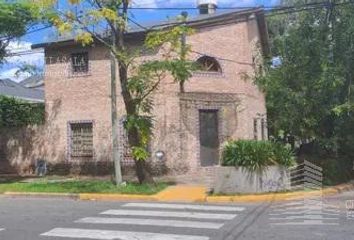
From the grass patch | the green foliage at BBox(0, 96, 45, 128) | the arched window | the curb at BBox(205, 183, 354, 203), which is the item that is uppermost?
the arched window

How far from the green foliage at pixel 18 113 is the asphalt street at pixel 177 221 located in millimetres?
9522

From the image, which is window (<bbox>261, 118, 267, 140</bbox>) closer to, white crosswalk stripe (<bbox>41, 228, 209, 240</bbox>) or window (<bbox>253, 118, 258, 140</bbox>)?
window (<bbox>253, 118, 258, 140</bbox>)

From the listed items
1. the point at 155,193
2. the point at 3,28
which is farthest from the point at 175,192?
the point at 3,28

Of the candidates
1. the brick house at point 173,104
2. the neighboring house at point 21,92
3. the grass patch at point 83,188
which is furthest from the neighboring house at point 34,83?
the grass patch at point 83,188

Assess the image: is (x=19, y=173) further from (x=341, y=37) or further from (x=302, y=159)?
(x=341, y=37)

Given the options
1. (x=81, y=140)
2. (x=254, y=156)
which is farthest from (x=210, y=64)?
(x=254, y=156)

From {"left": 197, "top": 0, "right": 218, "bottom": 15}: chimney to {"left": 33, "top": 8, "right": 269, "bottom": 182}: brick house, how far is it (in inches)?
96.9

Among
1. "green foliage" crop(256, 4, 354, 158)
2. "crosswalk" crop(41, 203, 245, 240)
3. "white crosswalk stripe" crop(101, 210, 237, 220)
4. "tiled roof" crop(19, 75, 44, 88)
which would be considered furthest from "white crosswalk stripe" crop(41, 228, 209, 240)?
"tiled roof" crop(19, 75, 44, 88)

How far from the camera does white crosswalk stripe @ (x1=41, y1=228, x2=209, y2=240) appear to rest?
10.0 m

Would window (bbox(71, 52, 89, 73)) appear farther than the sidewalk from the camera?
Yes

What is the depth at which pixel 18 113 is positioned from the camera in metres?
25.0

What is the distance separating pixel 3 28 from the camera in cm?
2075

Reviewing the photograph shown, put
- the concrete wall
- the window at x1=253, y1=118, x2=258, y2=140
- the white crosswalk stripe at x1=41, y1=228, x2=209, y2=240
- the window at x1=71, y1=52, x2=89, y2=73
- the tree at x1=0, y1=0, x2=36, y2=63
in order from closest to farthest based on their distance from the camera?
1. the white crosswalk stripe at x1=41, y1=228, x2=209, y2=240
2. the concrete wall
3. the tree at x1=0, y1=0, x2=36, y2=63
4. the window at x1=71, y1=52, x2=89, y2=73
5. the window at x1=253, y1=118, x2=258, y2=140

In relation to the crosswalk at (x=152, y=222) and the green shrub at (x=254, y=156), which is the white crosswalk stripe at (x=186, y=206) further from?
the green shrub at (x=254, y=156)
